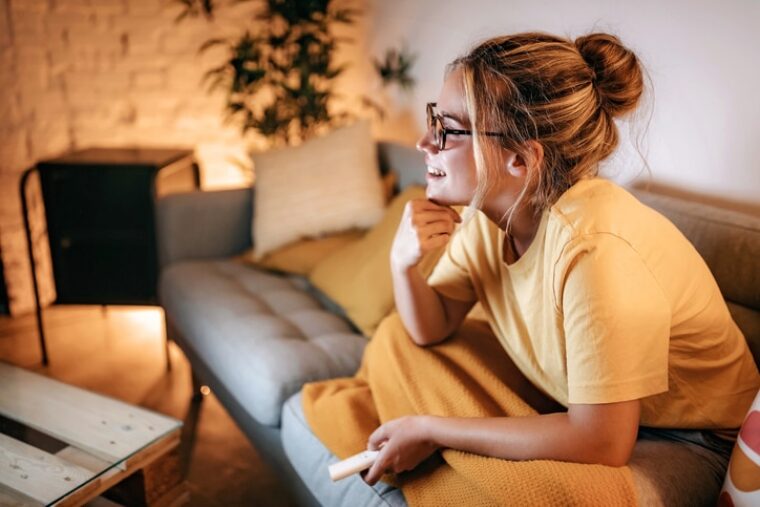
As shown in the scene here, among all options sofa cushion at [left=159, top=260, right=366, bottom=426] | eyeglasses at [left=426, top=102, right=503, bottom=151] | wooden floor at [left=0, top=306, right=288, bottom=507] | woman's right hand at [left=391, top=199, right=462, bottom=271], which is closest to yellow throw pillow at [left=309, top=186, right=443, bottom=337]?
sofa cushion at [left=159, top=260, right=366, bottom=426]

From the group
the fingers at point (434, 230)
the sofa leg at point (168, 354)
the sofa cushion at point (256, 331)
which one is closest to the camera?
the fingers at point (434, 230)

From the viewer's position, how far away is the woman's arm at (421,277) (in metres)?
1.20

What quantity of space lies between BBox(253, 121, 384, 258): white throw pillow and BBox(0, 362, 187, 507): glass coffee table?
942 millimetres

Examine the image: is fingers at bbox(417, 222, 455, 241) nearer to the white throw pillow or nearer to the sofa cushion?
the sofa cushion

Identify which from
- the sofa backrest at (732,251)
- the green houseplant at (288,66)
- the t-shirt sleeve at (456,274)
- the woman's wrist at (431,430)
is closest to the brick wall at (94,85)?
the green houseplant at (288,66)

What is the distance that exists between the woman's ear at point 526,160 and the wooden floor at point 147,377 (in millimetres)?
1133

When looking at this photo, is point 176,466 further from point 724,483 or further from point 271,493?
point 724,483

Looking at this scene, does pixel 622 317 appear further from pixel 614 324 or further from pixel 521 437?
pixel 521 437

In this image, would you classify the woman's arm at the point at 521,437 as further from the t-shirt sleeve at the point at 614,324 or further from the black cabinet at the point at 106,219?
the black cabinet at the point at 106,219

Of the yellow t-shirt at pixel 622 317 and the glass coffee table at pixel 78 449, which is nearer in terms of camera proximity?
the yellow t-shirt at pixel 622 317

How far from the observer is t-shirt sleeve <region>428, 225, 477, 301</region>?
4.23ft

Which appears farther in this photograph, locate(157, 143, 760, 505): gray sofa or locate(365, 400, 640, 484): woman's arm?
locate(157, 143, 760, 505): gray sofa

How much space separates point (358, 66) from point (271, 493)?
212 centimetres

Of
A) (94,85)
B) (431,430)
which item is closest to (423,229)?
(431,430)
